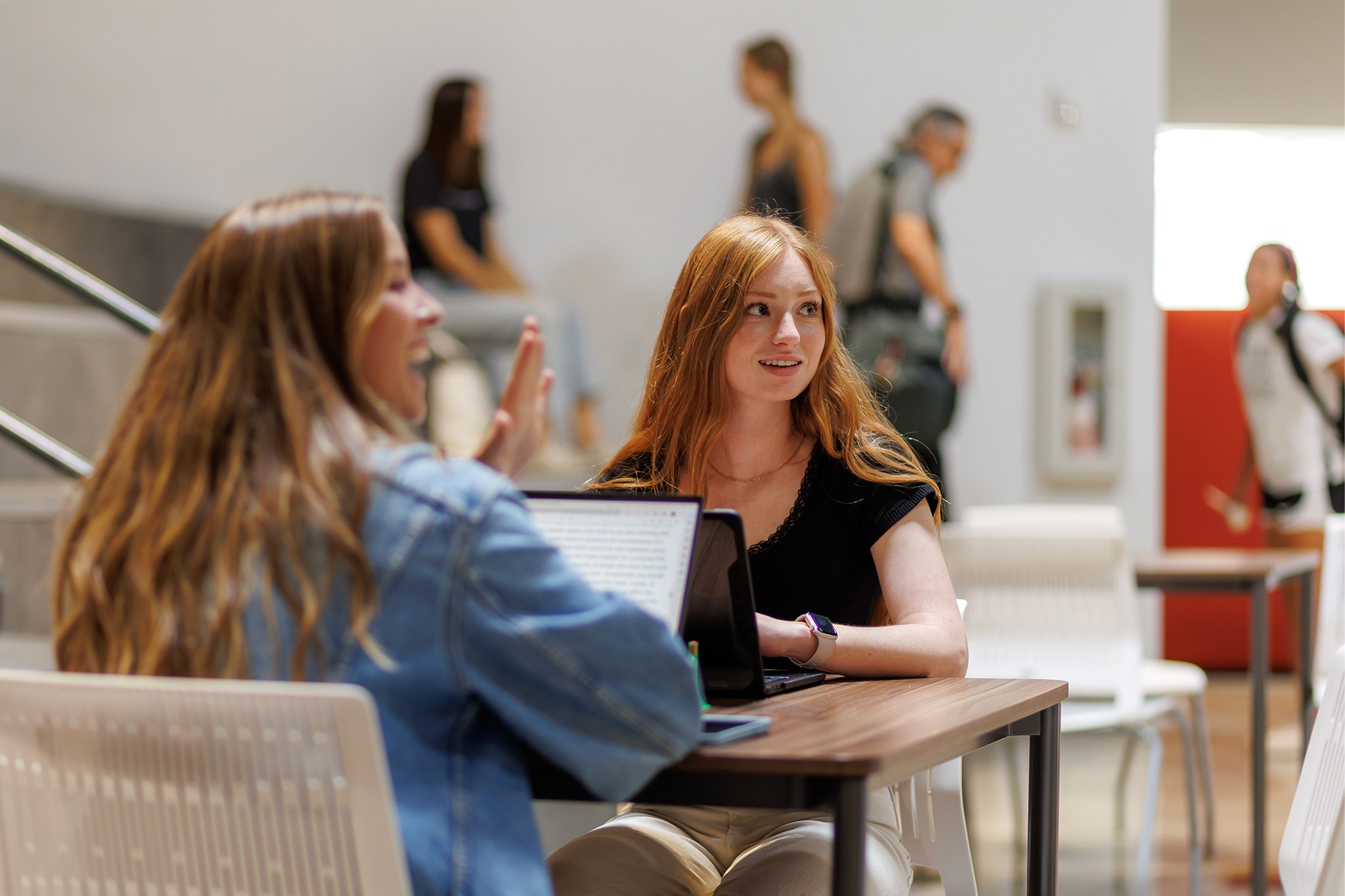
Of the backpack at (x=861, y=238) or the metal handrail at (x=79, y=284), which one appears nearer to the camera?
the metal handrail at (x=79, y=284)

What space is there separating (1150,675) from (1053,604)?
520mm

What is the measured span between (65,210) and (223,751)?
4702 mm

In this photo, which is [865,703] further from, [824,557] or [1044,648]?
[1044,648]

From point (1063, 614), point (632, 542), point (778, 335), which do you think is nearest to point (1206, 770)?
point (1063, 614)

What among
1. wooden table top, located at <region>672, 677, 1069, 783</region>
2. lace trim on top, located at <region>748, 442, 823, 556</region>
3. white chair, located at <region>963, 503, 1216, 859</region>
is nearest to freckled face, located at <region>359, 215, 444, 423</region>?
wooden table top, located at <region>672, 677, 1069, 783</region>

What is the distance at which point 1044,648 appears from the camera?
3.01 meters

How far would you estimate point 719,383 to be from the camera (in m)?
1.86

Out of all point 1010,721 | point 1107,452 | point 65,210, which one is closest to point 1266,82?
point 1107,452

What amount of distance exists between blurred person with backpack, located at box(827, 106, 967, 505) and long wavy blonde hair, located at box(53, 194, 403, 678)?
14.2 feet

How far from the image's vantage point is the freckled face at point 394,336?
1.08m

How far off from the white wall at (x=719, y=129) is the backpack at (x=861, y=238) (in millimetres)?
173

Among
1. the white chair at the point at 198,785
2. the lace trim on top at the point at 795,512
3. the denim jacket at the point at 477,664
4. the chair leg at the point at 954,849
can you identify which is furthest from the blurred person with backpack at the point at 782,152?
the white chair at the point at 198,785

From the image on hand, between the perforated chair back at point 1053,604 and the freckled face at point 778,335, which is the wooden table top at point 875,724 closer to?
the freckled face at point 778,335

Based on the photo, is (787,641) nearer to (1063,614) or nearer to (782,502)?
(782,502)
